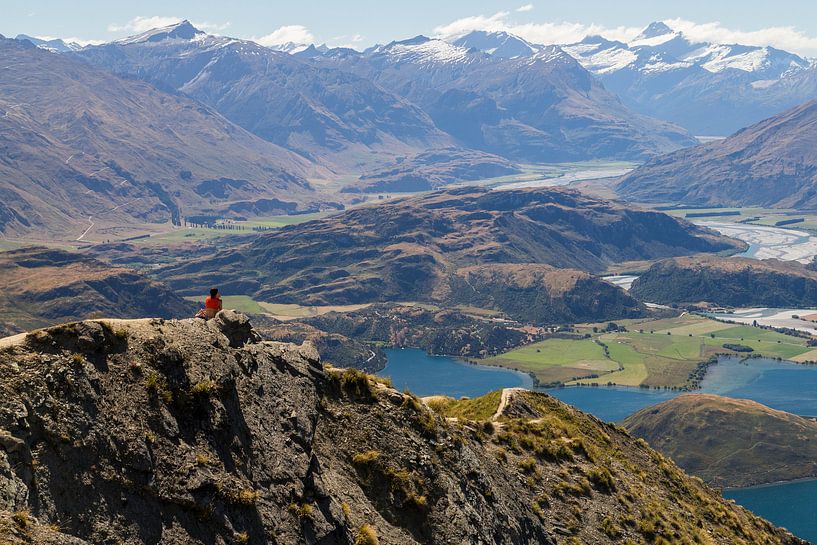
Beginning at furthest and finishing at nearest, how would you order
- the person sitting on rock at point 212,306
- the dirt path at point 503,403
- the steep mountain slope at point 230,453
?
1. the dirt path at point 503,403
2. the person sitting on rock at point 212,306
3. the steep mountain slope at point 230,453

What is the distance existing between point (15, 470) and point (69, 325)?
5078mm

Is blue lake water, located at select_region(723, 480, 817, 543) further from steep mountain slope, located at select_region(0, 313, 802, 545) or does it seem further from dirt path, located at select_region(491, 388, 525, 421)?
steep mountain slope, located at select_region(0, 313, 802, 545)

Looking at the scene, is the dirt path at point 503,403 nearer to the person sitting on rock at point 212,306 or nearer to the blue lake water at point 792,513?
the person sitting on rock at point 212,306

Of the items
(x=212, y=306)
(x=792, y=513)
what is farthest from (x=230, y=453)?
(x=792, y=513)

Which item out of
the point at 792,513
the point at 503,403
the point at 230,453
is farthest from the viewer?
the point at 792,513

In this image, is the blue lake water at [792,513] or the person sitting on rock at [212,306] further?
the blue lake water at [792,513]

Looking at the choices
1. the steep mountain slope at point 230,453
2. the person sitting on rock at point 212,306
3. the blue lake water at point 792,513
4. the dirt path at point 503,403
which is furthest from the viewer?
the blue lake water at point 792,513

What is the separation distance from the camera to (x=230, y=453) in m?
27.0

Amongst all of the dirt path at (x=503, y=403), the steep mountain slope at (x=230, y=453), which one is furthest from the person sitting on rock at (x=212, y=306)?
the dirt path at (x=503, y=403)

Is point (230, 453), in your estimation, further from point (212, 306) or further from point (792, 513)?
point (792, 513)

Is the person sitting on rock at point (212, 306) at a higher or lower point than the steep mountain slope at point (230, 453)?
higher

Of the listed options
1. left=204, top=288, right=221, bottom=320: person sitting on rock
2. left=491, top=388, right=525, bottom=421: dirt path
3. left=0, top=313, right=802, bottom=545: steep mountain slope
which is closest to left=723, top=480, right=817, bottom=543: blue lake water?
left=491, top=388, right=525, bottom=421: dirt path

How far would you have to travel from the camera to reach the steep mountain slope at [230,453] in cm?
2245

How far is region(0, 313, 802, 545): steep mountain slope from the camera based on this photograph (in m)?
22.5
